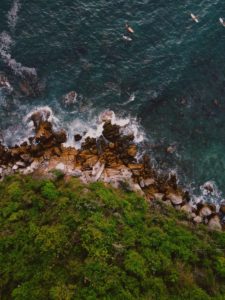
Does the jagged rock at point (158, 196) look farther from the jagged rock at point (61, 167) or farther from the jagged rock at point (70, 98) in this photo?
the jagged rock at point (70, 98)

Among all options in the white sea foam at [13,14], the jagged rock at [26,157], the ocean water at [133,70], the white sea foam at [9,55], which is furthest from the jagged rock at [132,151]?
the white sea foam at [13,14]

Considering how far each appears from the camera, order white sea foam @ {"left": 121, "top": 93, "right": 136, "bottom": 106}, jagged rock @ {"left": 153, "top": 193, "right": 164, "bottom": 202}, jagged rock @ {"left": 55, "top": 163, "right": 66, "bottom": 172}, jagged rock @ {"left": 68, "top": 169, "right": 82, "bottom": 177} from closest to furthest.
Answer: jagged rock @ {"left": 68, "top": 169, "right": 82, "bottom": 177}
jagged rock @ {"left": 55, "top": 163, "right": 66, "bottom": 172}
jagged rock @ {"left": 153, "top": 193, "right": 164, "bottom": 202}
white sea foam @ {"left": 121, "top": 93, "right": 136, "bottom": 106}

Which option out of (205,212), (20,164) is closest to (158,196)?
(205,212)

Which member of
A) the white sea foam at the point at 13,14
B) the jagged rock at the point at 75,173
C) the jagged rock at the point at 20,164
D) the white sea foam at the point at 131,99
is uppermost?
the white sea foam at the point at 13,14

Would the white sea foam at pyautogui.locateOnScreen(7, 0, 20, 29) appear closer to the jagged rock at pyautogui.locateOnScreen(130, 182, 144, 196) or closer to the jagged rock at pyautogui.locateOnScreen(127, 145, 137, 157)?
the jagged rock at pyautogui.locateOnScreen(127, 145, 137, 157)

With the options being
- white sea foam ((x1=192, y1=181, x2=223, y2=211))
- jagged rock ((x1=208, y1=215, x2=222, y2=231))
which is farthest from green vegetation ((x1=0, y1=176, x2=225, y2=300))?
white sea foam ((x1=192, y1=181, x2=223, y2=211))

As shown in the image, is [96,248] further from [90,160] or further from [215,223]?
[215,223]

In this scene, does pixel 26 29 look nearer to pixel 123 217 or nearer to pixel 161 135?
pixel 161 135
